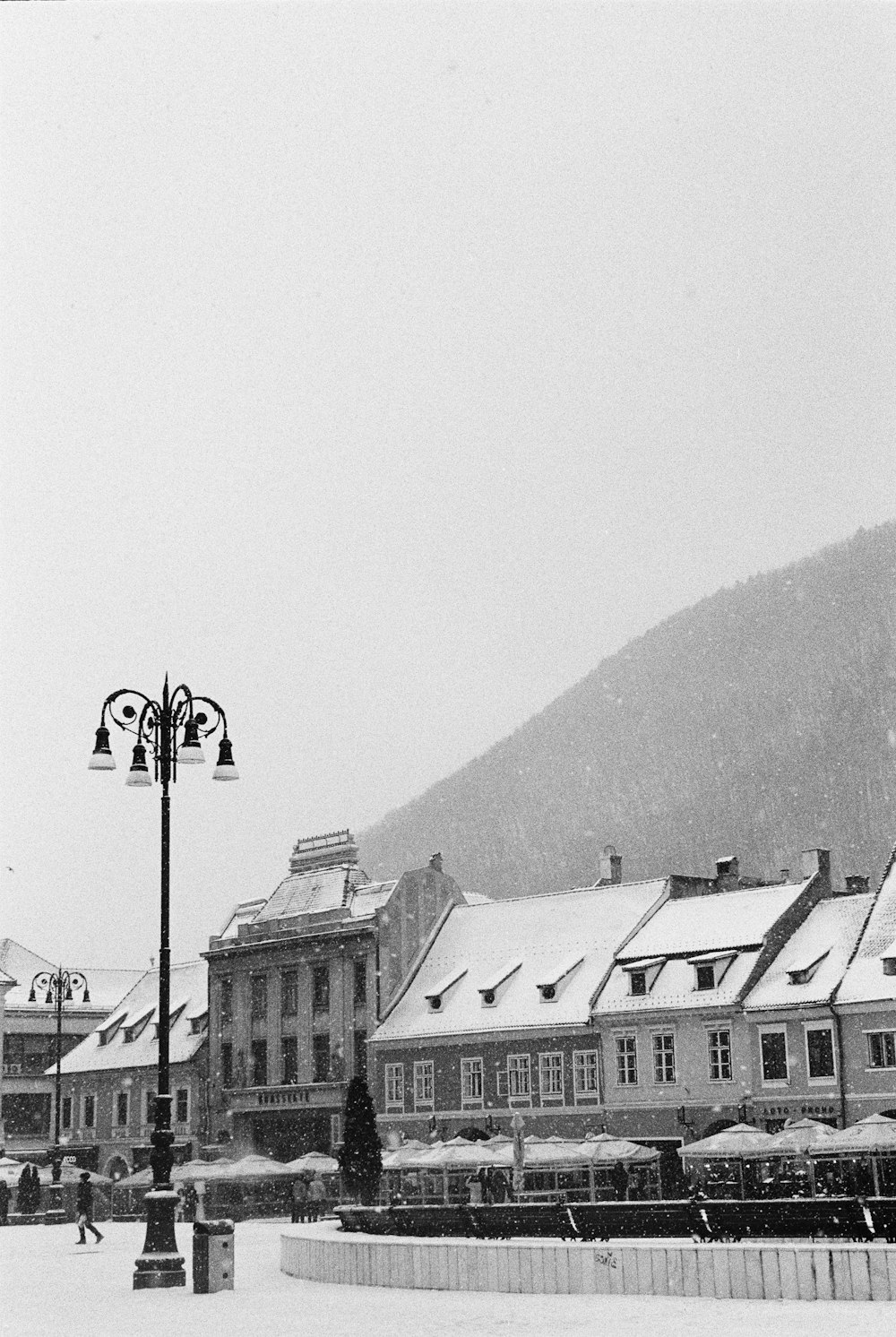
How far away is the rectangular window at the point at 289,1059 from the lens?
2594 inches

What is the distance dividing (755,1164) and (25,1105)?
45.1m

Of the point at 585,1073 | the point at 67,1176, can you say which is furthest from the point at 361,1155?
the point at 67,1176

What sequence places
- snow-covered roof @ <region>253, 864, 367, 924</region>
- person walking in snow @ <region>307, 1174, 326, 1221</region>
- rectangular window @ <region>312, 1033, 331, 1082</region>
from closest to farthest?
person walking in snow @ <region>307, 1174, 326, 1221</region> < rectangular window @ <region>312, 1033, 331, 1082</region> < snow-covered roof @ <region>253, 864, 367, 924</region>

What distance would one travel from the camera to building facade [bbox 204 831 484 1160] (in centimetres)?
6400

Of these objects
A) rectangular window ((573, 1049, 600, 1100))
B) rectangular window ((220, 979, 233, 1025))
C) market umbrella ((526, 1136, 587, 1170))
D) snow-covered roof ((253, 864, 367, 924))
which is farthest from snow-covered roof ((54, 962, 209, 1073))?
market umbrella ((526, 1136, 587, 1170))

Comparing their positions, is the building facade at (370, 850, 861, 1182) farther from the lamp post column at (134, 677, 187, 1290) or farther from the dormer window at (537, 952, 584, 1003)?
the lamp post column at (134, 677, 187, 1290)

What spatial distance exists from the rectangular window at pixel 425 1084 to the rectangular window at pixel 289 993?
349 inches

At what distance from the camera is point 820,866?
55.5 meters

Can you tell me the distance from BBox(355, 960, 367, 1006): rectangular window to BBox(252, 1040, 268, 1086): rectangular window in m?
5.59

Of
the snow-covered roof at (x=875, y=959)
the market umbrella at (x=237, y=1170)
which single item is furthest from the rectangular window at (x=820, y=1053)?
the market umbrella at (x=237, y=1170)

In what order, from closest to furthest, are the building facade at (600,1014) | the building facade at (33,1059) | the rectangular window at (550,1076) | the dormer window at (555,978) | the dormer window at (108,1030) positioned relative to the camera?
the building facade at (600,1014) < the rectangular window at (550,1076) < the dormer window at (555,978) < the dormer window at (108,1030) < the building facade at (33,1059)

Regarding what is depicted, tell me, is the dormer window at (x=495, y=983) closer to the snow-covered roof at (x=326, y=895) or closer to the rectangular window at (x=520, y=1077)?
the rectangular window at (x=520, y=1077)

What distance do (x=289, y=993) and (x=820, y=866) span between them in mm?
22428

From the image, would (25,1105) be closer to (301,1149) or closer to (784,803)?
(301,1149)
